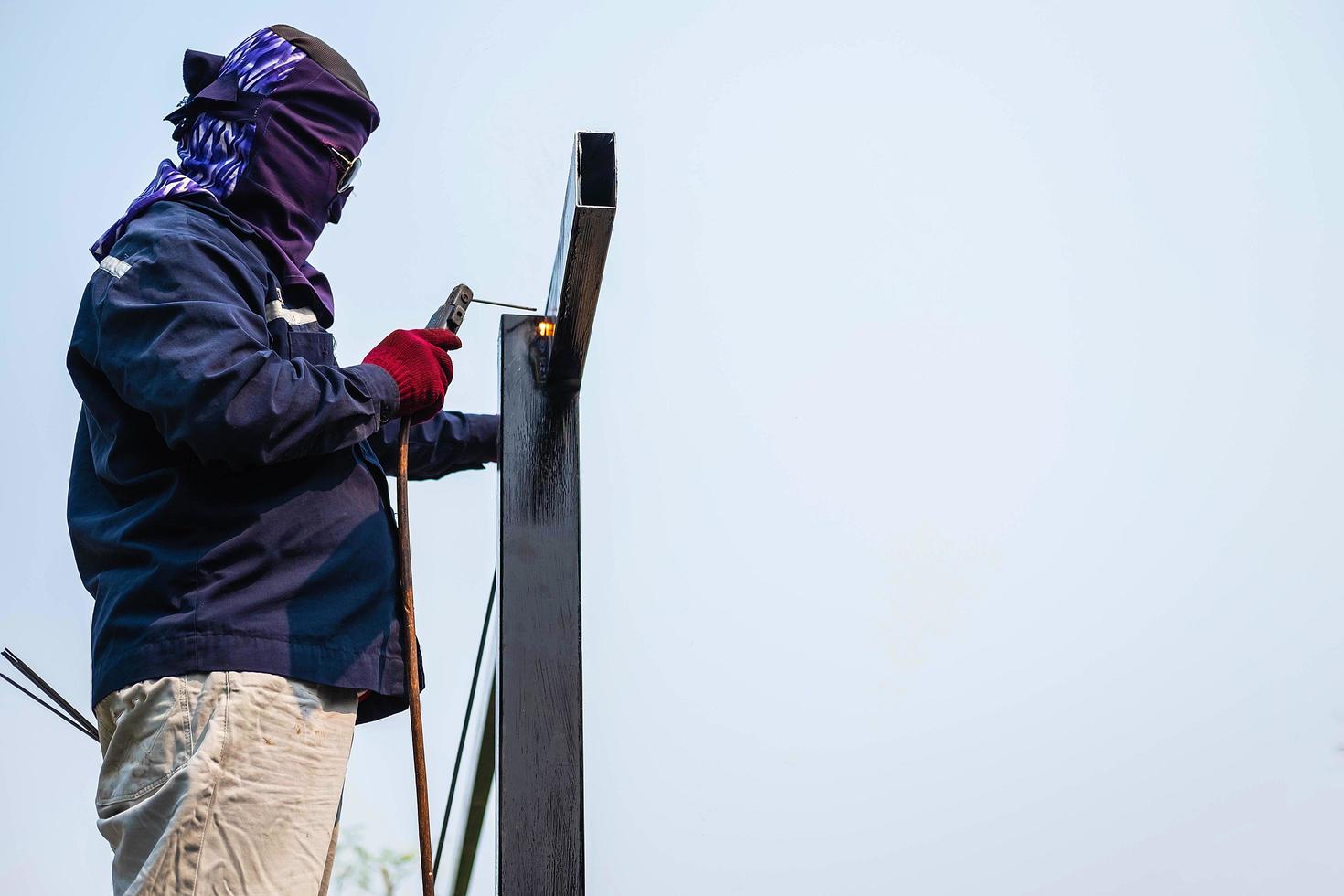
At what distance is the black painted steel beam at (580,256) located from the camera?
112cm

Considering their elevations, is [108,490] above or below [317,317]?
below

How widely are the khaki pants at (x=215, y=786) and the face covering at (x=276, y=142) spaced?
18.1 inches

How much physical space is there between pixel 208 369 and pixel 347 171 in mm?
449

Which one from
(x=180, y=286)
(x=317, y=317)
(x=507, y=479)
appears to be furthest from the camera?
(x=507, y=479)

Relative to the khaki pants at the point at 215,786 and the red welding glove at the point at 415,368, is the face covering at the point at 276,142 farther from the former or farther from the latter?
the khaki pants at the point at 215,786

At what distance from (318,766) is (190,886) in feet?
0.50

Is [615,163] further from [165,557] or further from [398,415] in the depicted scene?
[165,557]

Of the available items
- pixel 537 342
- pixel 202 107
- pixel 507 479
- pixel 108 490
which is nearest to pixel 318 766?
pixel 108 490

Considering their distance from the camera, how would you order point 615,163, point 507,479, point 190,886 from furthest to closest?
point 507,479 → point 615,163 → point 190,886

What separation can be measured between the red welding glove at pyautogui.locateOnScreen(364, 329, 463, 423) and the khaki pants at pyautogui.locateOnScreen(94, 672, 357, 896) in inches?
12.4

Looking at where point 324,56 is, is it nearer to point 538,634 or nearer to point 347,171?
point 347,171

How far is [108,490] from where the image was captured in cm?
105

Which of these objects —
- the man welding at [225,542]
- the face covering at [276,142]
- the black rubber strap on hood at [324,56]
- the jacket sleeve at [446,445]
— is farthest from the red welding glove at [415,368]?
the black rubber strap on hood at [324,56]

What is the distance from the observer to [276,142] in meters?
1.23
